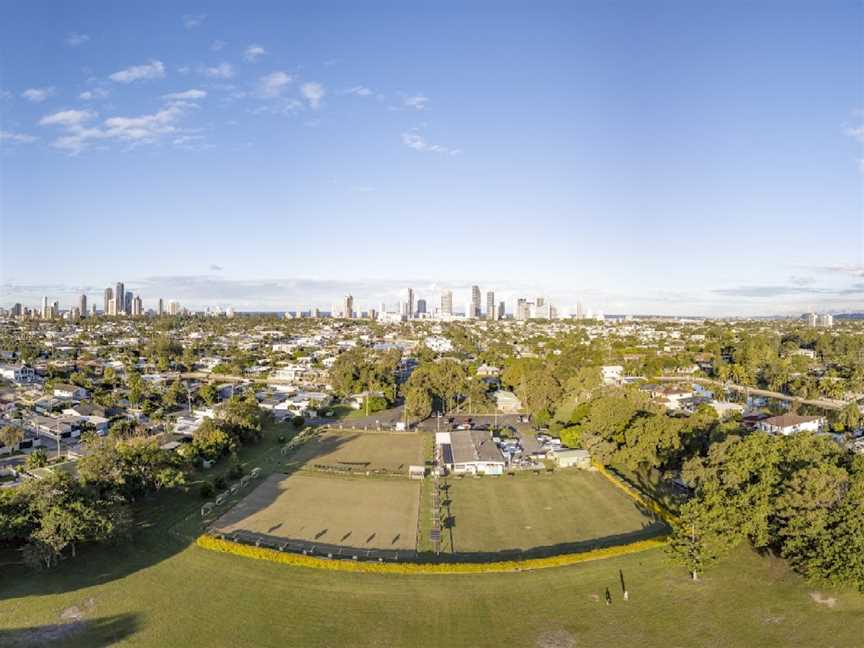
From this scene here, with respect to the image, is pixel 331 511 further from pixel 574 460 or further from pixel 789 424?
pixel 789 424

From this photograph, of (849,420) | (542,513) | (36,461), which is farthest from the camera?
(849,420)

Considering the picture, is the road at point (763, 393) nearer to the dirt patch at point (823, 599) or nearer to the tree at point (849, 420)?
the tree at point (849, 420)

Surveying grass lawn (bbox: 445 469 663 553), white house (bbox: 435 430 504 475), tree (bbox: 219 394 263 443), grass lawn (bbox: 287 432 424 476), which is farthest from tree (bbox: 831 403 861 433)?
tree (bbox: 219 394 263 443)

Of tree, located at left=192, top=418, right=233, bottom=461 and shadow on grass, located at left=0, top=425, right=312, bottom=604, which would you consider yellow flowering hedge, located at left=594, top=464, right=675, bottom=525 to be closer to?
shadow on grass, located at left=0, top=425, right=312, bottom=604

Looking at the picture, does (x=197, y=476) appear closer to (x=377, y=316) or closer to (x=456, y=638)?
(x=456, y=638)

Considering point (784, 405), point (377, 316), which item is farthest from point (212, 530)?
point (377, 316)

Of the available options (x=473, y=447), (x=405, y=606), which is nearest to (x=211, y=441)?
(x=473, y=447)
